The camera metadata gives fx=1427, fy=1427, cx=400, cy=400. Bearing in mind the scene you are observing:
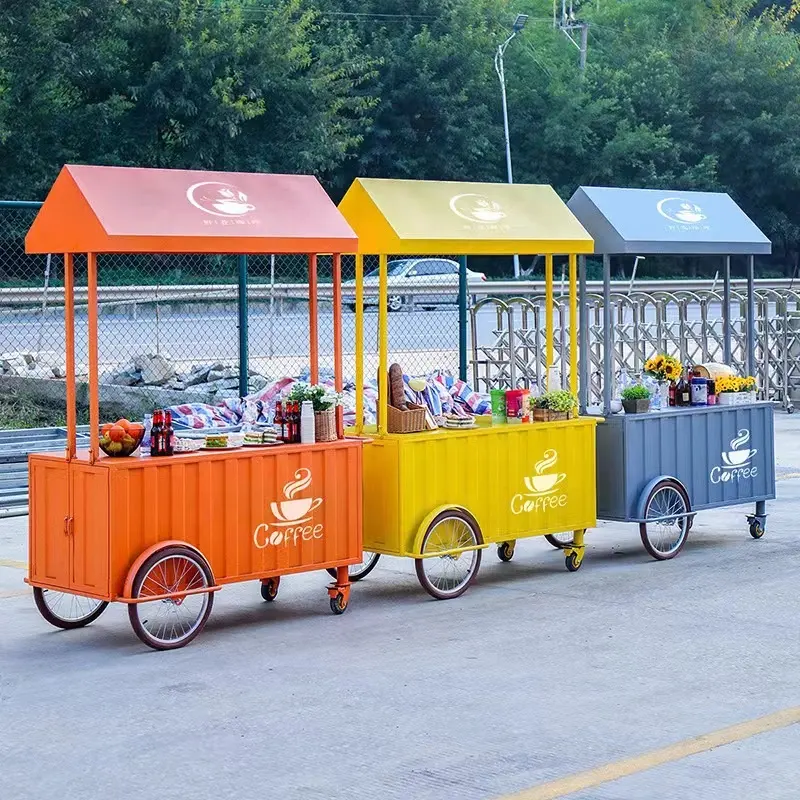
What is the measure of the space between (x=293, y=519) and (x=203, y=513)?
65 cm

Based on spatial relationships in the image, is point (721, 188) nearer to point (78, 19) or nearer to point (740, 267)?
point (740, 267)

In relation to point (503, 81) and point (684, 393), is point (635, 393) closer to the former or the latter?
point (684, 393)

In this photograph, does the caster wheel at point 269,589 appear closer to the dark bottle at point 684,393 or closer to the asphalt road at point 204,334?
the dark bottle at point 684,393

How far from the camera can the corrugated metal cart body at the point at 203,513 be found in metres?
7.78

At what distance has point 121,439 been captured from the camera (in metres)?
7.92

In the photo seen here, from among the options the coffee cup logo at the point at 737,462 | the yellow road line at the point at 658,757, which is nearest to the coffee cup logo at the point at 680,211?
the coffee cup logo at the point at 737,462

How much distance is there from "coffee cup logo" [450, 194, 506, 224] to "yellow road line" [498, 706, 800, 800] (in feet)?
13.6

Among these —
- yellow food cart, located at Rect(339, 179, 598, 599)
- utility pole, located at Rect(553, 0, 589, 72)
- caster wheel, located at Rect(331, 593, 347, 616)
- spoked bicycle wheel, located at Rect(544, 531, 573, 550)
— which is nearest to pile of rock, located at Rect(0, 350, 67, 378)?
spoked bicycle wheel, located at Rect(544, 531, 573, 550)

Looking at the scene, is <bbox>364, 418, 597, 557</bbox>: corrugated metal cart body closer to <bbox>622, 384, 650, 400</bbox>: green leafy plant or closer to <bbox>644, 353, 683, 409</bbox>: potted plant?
<bbox>622, 384, 650, 400</bbox>: green leafy plant

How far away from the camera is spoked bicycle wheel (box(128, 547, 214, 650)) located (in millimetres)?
7711

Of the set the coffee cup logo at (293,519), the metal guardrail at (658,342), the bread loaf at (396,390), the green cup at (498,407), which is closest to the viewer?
the coffee cup logo at (293,519)

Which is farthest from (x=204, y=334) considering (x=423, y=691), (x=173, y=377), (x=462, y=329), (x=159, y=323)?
(x=423, y=691)

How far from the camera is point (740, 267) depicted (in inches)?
2143

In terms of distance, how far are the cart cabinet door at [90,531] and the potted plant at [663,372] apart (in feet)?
15.4
